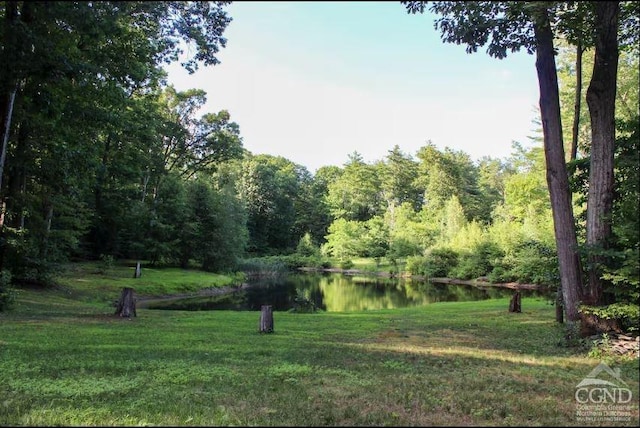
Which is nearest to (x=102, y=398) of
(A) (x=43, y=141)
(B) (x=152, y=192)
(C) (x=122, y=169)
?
(A) (x=43, y=141)

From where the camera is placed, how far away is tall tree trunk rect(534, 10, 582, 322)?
9.75m

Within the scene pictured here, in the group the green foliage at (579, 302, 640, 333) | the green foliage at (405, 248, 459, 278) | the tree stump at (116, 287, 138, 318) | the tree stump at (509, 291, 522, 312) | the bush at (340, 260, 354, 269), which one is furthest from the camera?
the bush at (340, 260, 354, 269)

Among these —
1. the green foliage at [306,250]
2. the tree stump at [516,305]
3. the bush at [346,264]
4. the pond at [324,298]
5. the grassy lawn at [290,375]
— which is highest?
the green foliage at [306,250]

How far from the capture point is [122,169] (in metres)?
30.7

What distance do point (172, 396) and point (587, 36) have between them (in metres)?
11.2

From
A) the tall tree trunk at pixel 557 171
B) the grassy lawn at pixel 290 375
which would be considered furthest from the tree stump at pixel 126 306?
the tall tree trunk at pixel 557 171

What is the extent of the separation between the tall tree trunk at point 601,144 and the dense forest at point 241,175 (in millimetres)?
32

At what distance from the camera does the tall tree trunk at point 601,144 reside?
9016 mm

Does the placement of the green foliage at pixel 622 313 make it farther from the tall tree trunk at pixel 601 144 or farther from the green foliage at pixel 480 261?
the green foliage at pixel 480 261

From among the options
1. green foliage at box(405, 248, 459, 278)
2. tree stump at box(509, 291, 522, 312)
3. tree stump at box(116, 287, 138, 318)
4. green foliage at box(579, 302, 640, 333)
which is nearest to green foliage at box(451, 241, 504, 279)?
green foliage at box(405, 248, 459, 278)

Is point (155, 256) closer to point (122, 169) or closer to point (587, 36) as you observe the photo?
point (122, 169)

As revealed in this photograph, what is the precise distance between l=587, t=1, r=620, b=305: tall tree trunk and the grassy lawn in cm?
179

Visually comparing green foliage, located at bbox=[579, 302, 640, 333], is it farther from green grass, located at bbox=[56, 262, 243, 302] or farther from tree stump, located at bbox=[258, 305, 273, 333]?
green grass, located at bbox=[56, 262, 243, 302]

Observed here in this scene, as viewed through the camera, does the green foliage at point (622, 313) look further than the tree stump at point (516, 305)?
No
